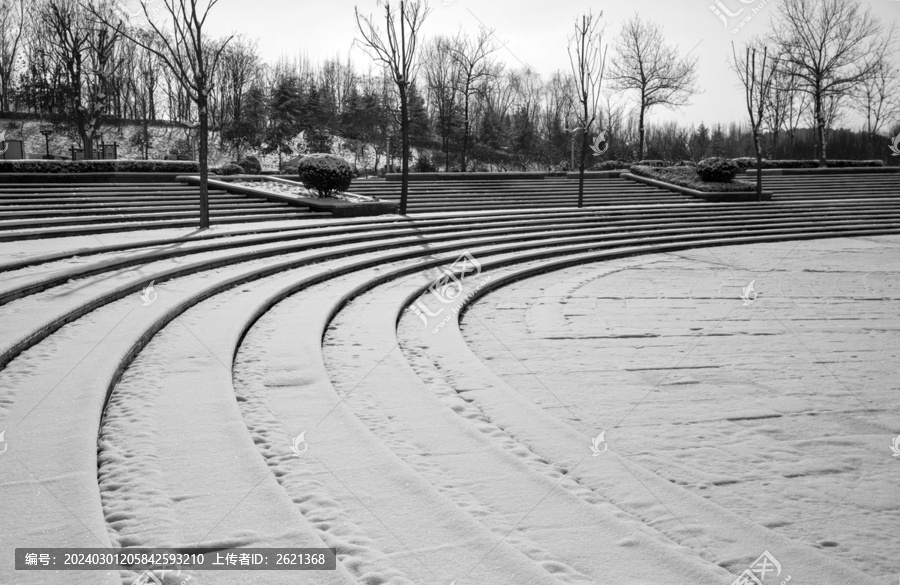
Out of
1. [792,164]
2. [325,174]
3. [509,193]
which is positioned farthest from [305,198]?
[792,164]

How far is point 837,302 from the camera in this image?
10.2 meters

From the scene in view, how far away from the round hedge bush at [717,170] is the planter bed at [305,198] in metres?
14.5

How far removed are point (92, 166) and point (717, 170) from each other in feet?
74.1

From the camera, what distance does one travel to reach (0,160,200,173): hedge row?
19578 mm

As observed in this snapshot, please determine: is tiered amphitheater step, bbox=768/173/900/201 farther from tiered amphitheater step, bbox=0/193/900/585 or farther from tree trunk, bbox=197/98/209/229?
tiered amphitheater step, bbox=0/193/900/585

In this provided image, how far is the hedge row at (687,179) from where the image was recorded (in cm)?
2740

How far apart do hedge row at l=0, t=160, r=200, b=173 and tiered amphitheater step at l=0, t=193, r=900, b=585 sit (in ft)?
34.1

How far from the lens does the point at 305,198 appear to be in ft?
64.7

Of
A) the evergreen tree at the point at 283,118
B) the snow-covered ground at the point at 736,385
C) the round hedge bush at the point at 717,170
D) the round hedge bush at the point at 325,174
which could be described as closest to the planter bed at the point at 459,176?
the round hedge bush at the point at 325,174

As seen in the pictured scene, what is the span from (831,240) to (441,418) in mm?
18253

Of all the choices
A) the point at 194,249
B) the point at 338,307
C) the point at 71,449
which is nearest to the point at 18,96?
the point at 194,249

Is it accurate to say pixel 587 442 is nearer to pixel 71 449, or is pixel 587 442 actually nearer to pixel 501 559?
pixel 501 559

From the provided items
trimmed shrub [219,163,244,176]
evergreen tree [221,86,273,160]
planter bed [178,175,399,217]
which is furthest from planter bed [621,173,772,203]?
evergreen tree [221,86,273,160]

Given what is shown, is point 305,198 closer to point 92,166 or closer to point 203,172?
point 203,172
